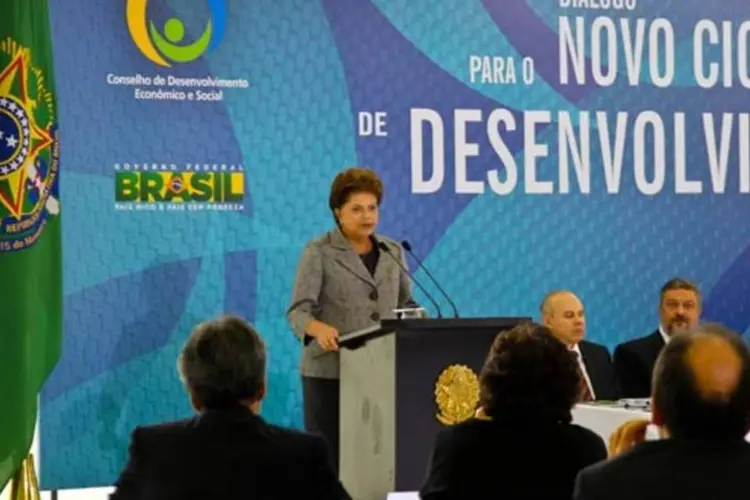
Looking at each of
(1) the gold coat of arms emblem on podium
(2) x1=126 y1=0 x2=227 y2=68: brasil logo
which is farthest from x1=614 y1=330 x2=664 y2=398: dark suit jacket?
(2) x1=126 y1=0 x2=227 y2=68: brasil logo

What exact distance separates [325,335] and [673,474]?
2.51 metres

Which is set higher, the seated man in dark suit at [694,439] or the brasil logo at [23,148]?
the brasil logo at [23,148]

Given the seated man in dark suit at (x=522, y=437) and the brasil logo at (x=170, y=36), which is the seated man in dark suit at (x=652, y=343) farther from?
the seated man in dark suit at (x=522, y=437)

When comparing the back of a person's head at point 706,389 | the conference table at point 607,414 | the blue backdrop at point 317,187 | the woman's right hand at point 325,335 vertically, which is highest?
the blue backdrop at point 317,187

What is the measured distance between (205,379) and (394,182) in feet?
12.5

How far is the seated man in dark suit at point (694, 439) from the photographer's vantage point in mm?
1984

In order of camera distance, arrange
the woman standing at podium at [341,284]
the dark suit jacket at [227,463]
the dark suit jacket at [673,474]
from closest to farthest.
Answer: the dark suit jacket at [673,474] → the dark suit jacket at [227,463] → the woman standing at podium at [341,284]

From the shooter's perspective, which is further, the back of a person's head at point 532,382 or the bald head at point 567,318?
the bald head at point 567,318

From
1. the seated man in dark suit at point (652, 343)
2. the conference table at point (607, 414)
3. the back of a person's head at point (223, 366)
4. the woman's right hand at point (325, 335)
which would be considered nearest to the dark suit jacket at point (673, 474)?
the back of a person's head at point (223, 366)

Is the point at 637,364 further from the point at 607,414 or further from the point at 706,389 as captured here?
the point at 706,389

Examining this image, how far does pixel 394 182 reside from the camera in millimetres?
6176

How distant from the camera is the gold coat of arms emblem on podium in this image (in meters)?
4.01

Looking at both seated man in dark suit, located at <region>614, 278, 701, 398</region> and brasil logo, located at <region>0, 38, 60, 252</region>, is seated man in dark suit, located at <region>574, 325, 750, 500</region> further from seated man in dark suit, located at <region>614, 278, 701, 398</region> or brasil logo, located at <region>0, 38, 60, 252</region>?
seated man in dark suit, located at <region>614, 278, 701, 398</region>

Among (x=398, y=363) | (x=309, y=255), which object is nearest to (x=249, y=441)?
(x=398, y=363)
